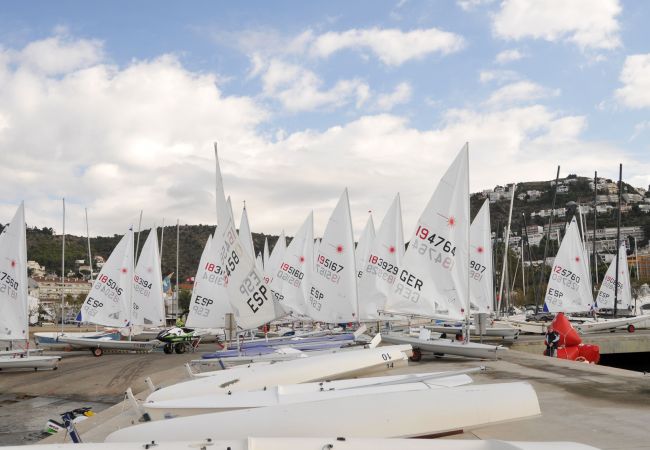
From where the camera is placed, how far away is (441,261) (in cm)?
1523

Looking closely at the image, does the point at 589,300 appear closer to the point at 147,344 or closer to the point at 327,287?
the point at 327,287

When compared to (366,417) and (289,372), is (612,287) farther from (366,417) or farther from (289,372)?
(366,417)

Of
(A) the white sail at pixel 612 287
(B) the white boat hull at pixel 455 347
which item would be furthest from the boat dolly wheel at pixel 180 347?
(A) the white sail at pixel 612 287

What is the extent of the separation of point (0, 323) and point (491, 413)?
15.9m

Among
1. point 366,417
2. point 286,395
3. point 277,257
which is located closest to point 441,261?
point 286,395

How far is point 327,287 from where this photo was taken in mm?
19562

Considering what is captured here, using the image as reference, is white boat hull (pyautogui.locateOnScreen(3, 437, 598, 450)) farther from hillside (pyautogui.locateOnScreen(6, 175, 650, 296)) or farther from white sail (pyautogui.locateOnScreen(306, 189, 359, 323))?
hillside (pyautogui.locateOnScreen(6, 175, 650, 296))

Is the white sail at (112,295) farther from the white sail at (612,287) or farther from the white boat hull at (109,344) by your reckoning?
the white sail at (612,287)

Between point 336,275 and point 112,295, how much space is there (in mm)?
10300

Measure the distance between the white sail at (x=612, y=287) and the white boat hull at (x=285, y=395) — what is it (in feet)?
98.6

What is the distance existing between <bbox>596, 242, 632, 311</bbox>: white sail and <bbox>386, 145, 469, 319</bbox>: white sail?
76.7 feet

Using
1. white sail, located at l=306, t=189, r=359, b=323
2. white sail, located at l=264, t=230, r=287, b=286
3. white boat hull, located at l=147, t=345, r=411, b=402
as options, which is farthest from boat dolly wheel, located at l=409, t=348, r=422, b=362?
white sail, located at l=264, t=230, r=287, b=286

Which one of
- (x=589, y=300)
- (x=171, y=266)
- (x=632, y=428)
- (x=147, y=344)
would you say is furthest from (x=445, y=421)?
(x=171, y=266)

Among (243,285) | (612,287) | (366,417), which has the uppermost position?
(243,285)
